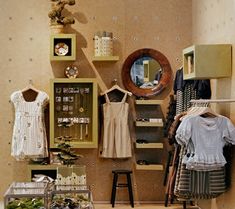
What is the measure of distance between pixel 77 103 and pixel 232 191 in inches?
98.1

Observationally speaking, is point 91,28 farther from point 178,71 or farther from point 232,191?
point 232,191

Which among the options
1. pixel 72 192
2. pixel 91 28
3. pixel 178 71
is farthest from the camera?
pixel 91 28

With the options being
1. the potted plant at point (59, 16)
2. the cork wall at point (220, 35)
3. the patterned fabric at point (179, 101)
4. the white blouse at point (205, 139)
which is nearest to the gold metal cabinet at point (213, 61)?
the cork wall at point (220, 35)

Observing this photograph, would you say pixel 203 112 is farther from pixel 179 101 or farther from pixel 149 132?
pixel 149 132

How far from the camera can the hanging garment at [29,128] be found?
19.7 feet

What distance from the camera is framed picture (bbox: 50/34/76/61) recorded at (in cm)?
610

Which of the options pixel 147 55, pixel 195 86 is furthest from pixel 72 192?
pixel 147 55

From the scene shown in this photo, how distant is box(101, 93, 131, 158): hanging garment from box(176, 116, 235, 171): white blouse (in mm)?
1565

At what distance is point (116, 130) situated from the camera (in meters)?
6.23

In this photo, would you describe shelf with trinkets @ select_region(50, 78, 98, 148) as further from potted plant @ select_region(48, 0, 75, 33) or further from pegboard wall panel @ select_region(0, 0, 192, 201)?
potted plant @ select_region(48, 0, 75, 33)

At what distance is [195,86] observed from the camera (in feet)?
17.9

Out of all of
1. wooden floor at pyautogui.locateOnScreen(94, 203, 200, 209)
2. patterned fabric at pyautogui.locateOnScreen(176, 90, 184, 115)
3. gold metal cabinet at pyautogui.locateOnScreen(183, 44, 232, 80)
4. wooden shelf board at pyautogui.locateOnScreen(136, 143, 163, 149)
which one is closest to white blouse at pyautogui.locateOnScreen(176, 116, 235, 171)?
gold metal cabinet at pyautogui.locateOnScreen(183, 44, 232, 80)

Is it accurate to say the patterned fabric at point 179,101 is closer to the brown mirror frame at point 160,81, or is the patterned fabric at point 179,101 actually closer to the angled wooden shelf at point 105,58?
the brown mirror frame at point 160,81

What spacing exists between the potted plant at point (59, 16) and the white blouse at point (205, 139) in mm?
2310
